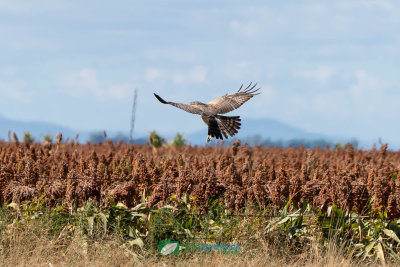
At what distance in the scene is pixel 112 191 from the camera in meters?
7.59

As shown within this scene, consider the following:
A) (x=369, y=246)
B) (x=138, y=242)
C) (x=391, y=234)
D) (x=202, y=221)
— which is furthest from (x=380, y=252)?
(x=138, y=242)

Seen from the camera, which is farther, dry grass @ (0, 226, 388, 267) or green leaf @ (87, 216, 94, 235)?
green leaf @ (87, 216, 94, 235)

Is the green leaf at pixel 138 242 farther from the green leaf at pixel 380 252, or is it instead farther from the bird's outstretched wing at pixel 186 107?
the green leaf at pixel 380 252

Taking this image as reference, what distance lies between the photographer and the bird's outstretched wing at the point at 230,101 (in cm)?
829

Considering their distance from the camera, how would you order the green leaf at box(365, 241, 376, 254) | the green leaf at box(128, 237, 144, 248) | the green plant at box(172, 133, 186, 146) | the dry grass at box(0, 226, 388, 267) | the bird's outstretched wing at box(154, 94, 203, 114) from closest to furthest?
the bird's outstretched wing at box(154, 94, 203, 114) → the dry grass at box(0, 226, 388, 267) → the green leaf at box(128, 237, 144, 248) → the green leaf at box(365, 241, 376, 254) → the green plant at box(172, 133, 186, 146)

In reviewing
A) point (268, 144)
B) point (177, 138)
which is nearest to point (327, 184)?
point (268, 144)

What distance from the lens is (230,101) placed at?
890 centimetres

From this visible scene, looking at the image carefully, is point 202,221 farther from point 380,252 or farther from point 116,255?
point 380,252

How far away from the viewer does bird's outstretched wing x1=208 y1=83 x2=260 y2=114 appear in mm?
8289

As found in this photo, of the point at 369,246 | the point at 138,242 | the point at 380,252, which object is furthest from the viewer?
the point at 369,246

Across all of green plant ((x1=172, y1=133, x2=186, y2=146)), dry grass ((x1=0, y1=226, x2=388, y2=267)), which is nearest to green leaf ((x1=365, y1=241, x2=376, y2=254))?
dry grass ((x1=0, y1=226, x2=388, y2=267))

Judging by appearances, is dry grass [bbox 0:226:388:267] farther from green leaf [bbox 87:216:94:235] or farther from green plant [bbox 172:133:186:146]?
green plant [bbox 172:133:186:146]

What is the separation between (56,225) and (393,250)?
454 centimetres

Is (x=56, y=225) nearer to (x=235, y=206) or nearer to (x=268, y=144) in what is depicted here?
(x=235, y=206)
